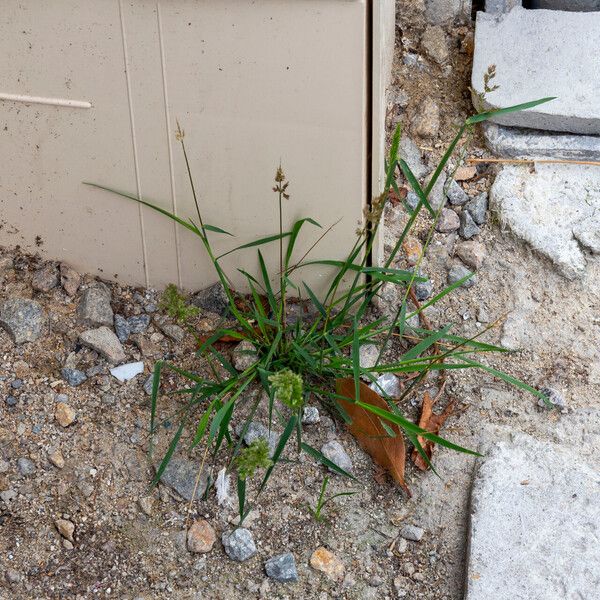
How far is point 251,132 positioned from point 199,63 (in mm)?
201

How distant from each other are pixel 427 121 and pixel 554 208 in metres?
0.45

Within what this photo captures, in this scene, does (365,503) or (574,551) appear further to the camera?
(365,503)

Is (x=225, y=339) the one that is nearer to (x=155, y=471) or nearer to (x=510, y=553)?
(x=155, y=471)

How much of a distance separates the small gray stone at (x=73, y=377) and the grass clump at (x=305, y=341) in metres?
0.20

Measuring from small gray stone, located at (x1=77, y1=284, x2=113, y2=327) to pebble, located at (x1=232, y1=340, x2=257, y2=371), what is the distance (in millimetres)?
365

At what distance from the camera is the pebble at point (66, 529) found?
2139 mm

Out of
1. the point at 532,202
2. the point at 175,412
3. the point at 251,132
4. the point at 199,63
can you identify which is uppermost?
the point at 199,63

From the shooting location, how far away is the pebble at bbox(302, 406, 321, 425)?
2.30 metres

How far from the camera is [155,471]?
7.36ft

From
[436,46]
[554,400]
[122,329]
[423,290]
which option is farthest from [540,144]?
[122,329]

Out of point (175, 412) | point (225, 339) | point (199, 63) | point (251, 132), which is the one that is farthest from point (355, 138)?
Result: point (175, 412)

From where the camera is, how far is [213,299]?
2.51 metres

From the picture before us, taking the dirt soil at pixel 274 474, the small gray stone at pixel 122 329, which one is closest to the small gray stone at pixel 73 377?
the dirt soil at pixel 274 474

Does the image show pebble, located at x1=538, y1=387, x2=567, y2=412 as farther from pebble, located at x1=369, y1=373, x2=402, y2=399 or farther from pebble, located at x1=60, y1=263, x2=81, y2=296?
pebble, located at x1=60, y1=263, x2=81, y2=296
